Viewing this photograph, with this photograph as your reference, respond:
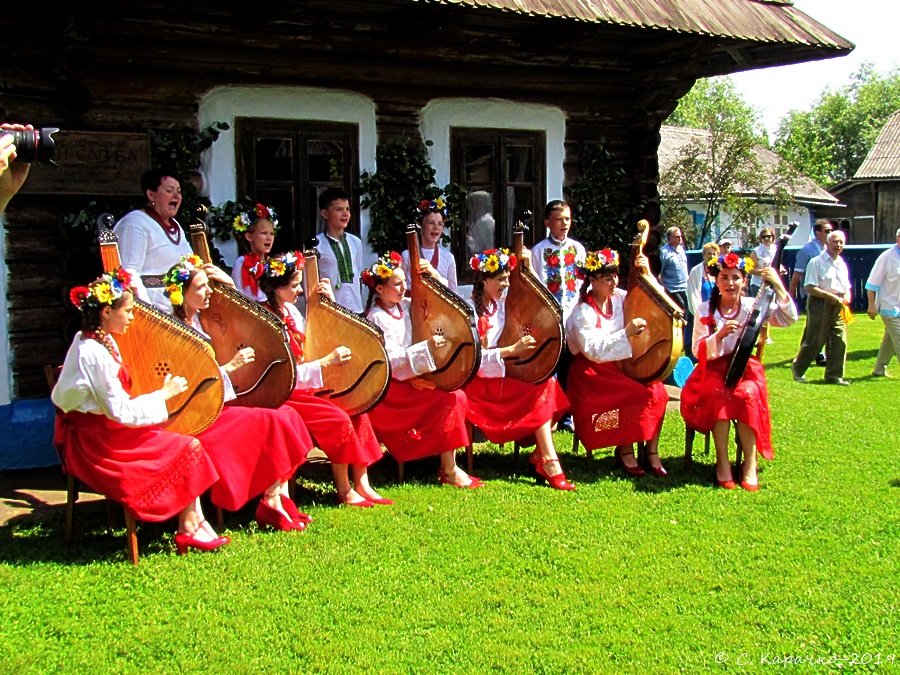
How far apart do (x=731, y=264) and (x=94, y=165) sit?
426cm

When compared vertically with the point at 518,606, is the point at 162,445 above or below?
above

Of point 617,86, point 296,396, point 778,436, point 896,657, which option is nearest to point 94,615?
point 296,396

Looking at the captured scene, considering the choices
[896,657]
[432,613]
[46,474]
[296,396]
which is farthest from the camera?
[46,474]

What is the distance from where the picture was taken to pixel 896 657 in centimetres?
362

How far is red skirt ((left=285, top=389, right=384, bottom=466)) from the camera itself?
17.8 ft

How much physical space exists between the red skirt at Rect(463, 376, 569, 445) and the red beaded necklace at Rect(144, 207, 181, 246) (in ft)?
6.71

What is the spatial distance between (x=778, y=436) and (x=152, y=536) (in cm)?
485

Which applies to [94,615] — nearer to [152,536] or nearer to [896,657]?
[152,536]

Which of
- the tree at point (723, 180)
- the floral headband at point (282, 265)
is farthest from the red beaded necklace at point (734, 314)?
the tree at point (723, 180)

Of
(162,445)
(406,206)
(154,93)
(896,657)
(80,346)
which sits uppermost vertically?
(154,93)

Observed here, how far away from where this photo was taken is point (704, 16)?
762cm

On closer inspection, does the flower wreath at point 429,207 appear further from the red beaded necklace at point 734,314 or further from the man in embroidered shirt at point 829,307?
the man in embroidered shirt at point 829,307

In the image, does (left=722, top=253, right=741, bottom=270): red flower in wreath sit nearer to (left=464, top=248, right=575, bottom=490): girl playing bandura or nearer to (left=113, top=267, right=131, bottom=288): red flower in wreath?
(left=464, top=248, right=575, bottom=490): girl playing bandura

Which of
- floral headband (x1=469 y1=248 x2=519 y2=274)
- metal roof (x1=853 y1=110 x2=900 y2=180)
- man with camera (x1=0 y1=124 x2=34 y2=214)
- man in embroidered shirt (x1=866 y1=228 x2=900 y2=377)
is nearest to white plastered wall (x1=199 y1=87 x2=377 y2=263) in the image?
floral headband (x1=469 y1=248 x2=519 y2=274)
